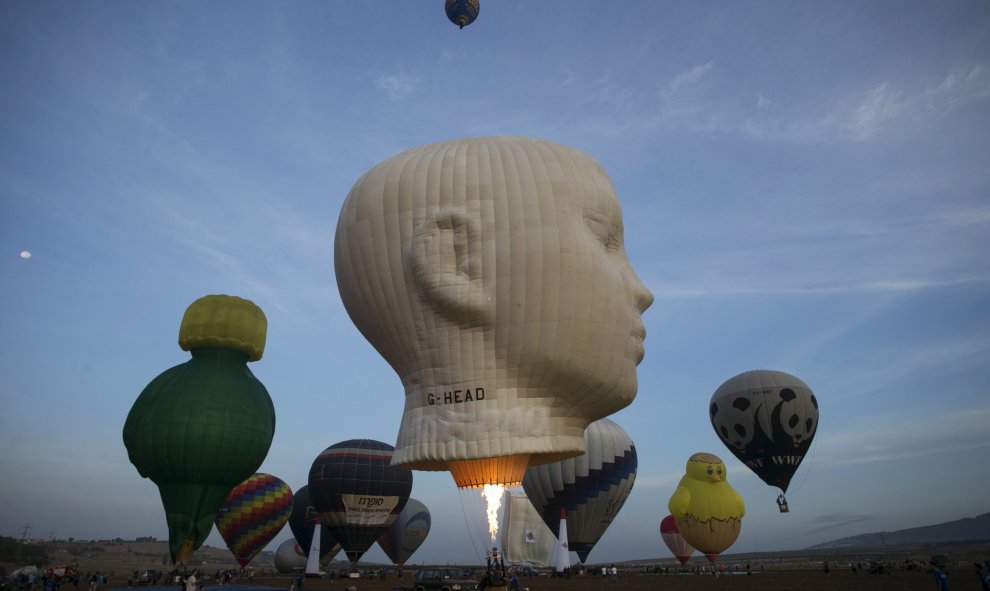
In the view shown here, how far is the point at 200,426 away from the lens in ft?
72.0

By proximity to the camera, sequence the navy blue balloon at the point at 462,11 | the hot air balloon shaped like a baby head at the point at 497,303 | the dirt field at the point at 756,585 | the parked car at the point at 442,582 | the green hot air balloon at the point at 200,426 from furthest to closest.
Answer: the navy blue balloon at the point at 462,11 → the green hot air balloon at the point at 200,426 → the dirt field at the point at 756,585 → the parked car at the point at 442,582 → the hot air balloon shaped like a baby head at the point at 497,303

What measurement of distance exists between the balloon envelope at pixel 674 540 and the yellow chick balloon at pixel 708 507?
9010 millimetres

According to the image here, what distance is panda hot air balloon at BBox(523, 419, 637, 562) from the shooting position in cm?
3002

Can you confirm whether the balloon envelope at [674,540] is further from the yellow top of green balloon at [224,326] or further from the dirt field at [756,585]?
the yellow top of green balloon at [224,326]

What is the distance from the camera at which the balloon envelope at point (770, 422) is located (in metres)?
29.8

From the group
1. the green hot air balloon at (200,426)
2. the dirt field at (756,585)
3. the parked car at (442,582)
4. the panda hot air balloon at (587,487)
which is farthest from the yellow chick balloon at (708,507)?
the green hot air balloon at (200,426)

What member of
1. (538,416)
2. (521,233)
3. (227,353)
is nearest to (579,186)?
(521,233)

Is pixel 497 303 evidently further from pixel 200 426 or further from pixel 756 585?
pixel 756 585

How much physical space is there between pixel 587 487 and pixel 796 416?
10.3m

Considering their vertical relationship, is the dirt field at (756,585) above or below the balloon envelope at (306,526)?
below

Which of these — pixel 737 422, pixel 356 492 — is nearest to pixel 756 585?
pixel 737 422

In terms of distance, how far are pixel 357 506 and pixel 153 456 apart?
438 inches

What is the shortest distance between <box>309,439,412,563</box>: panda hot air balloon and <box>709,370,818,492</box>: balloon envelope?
1657cm

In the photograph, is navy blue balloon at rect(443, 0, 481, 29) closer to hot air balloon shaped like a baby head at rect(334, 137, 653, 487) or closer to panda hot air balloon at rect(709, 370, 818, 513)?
hot air balloon shaped like a baby head at rect(334, 137, 653, 487)
